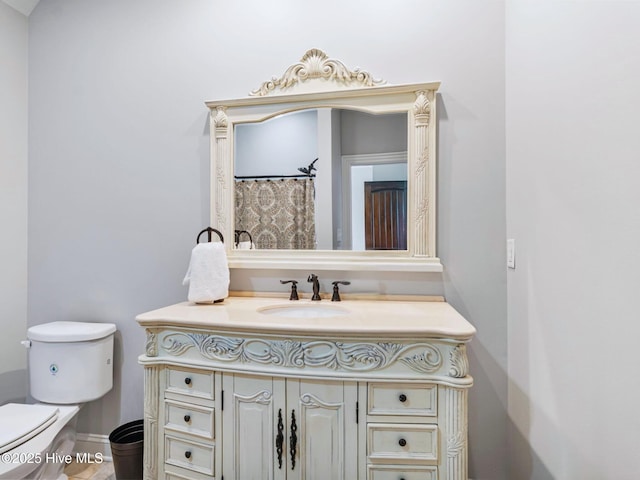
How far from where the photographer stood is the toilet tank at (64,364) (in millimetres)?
1758

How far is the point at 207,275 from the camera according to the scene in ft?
5.32

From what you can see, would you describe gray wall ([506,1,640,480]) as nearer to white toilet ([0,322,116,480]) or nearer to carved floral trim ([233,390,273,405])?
carved floral trim ([233,390,273,405])

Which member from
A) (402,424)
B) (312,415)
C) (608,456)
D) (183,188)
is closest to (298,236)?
(183,188)

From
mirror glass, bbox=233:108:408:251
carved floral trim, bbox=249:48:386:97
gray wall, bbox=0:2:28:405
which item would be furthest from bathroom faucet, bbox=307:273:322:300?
gray wall, bbox=0:2:28:405

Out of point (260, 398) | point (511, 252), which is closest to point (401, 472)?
point (260, 398)

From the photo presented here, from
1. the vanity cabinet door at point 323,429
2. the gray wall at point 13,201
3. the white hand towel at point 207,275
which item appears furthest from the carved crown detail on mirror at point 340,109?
the gray wall at point 13,201

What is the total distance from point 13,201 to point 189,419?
1.69 m

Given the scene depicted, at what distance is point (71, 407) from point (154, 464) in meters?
0.67

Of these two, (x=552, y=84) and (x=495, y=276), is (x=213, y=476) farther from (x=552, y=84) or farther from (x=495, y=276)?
(x=552, y=84)

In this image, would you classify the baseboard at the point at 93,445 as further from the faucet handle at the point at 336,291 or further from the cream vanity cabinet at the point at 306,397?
the faucet handle at the point at 336,291

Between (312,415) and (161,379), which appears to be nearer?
(312,415)

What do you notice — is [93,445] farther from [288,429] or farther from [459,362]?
[459,362]

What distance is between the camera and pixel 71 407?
1.74 meters

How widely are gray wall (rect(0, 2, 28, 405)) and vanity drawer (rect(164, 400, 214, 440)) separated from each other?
4.33ft
